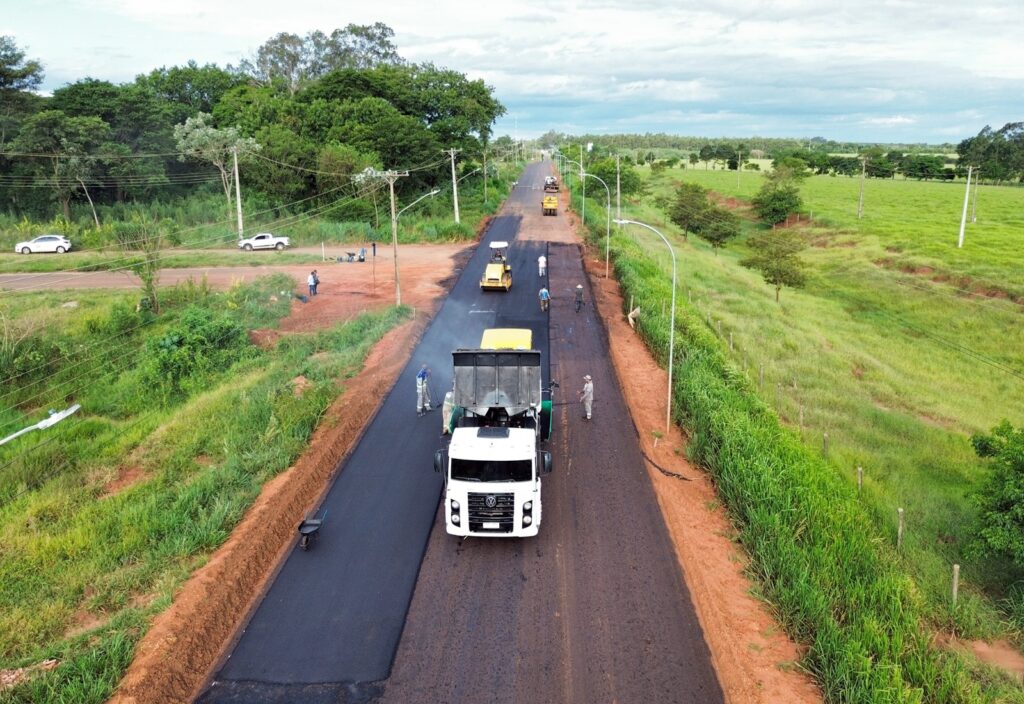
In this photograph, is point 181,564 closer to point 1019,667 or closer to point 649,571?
point 649,571

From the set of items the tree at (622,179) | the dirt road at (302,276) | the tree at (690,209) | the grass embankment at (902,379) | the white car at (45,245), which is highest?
the tree at (622,179)

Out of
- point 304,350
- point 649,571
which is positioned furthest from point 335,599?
point 304,350

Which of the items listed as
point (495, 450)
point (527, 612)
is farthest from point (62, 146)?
point (527, 612)

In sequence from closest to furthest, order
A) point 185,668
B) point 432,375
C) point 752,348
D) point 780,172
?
point 185,668 → point 432,375 → point 752,348 → point 780,172

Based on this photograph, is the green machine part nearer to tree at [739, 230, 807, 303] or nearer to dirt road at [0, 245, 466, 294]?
dirt road at [0, 245, 466, 294]

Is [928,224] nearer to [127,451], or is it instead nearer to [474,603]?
[474,603]

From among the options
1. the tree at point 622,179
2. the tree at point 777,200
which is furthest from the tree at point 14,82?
the tree at point 777,200

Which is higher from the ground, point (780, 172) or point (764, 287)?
point (780, 172)

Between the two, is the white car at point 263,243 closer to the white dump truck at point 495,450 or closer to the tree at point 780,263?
the tree at point 780,263
